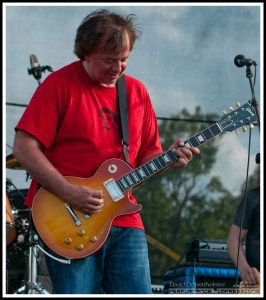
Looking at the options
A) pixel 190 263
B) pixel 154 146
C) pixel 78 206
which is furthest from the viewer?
pixel 190 263

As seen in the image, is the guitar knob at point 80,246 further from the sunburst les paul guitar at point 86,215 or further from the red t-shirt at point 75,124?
the red t-shirt at point 75,124

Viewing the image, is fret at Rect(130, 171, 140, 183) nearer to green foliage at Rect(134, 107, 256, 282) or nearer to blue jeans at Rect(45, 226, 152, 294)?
blue jeans at Rect(45, 226, 152, 294)

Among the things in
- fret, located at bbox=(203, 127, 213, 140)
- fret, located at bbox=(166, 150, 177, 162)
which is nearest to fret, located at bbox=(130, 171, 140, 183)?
fret, located at bbox=(166, 150, 177, 162)

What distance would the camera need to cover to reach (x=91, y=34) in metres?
3.48

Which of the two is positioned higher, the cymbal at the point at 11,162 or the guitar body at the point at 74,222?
the cymbal at the point at 11,162

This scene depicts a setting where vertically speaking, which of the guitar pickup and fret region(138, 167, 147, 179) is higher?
fret region(138, 167, 147, 179)

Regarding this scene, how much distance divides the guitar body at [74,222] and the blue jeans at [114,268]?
0.05 m

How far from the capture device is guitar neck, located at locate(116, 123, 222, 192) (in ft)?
11.6

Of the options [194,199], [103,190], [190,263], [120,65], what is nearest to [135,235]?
[103,190]

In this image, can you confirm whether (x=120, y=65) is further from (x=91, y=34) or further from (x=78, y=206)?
(x=78, y=206)

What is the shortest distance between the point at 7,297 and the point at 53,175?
0.62 meters

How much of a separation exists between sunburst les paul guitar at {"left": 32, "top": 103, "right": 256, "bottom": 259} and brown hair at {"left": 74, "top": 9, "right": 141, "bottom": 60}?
546 mm

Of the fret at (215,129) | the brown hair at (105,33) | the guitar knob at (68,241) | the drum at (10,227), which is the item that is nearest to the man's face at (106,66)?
the brown hair at (105,33)

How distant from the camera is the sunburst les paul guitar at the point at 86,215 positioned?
3.35 m
